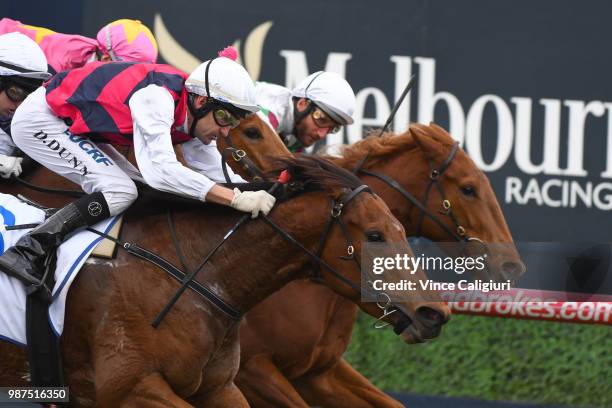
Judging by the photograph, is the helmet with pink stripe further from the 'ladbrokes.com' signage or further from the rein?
the 'ladbrokes.com' signage

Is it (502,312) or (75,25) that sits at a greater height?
(75,25)

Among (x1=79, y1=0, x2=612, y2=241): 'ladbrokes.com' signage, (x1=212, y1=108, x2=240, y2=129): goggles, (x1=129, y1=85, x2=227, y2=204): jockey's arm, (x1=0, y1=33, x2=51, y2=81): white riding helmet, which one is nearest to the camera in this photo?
(x1=129, y1=85, x2=227, y2=204): jockey's arm

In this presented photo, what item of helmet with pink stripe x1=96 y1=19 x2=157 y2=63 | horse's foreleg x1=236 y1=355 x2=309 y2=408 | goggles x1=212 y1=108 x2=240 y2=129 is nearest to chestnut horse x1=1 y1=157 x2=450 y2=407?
goggles x1=212 y1=108 x2=240 y2=129

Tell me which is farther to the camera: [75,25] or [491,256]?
[75,25]

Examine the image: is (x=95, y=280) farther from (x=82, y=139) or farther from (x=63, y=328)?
(x=82, y=139)

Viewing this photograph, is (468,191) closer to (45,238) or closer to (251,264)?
(251,264)

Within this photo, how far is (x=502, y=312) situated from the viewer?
687 cm

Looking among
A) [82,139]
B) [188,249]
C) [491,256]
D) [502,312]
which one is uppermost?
[82,139]

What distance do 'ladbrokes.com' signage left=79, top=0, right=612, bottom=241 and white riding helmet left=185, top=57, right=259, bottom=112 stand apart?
104 inches

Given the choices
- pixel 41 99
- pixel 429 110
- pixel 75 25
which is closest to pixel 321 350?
pixel 41 99

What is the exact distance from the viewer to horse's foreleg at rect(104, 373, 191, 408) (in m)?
4.70

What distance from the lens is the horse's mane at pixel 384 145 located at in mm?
6062

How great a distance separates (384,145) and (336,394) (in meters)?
1.19

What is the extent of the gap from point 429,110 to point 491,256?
1994 millimetres
